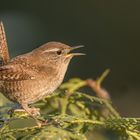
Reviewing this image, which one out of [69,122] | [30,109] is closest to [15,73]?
[30,109]

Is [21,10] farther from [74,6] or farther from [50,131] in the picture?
[50,131]

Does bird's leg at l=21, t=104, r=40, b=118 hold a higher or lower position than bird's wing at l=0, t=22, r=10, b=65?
lower

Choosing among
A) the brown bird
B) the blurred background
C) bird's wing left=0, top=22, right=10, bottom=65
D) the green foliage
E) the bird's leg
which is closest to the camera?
the green foliage

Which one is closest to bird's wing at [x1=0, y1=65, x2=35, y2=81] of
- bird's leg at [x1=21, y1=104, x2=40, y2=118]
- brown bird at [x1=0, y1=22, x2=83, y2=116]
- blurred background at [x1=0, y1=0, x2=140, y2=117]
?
brown bird at [x1=0, y1=22, x2=83, y2=116]

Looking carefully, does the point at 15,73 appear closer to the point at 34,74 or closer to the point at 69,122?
the point at 34,74

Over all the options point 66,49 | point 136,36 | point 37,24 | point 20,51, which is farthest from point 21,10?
point 66,49

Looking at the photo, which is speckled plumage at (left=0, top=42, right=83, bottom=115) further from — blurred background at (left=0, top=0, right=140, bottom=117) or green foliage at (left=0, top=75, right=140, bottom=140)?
blurred background at (left=0, top=0, right=140, bottom=117)

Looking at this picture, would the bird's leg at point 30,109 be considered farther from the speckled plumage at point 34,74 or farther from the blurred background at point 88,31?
the blurred background at point 88,31
